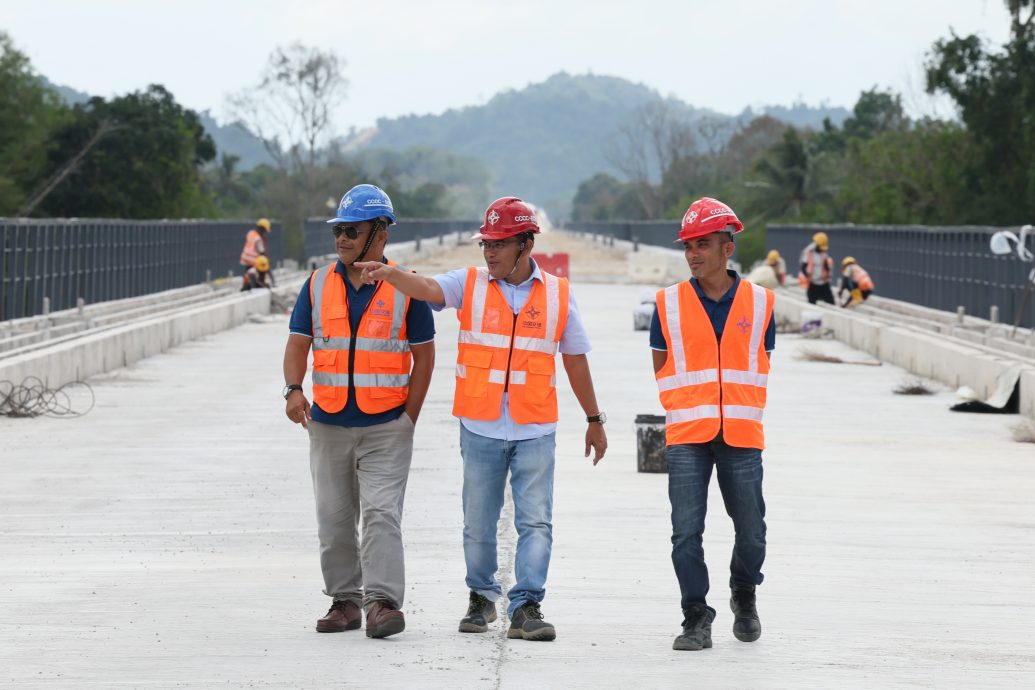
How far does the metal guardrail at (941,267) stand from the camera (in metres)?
28.0

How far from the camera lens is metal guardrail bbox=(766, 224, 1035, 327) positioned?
2797cm

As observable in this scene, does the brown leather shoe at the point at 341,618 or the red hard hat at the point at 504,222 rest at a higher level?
the red hard hat at the point at 504,222

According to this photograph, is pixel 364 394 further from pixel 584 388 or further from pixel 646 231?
pixel 646 231

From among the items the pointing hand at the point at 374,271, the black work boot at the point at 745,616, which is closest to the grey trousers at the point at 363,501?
the pointing hand at the point at 374,271

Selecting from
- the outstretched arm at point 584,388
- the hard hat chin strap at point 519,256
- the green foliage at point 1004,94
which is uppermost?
the green foliage at point 1004,94

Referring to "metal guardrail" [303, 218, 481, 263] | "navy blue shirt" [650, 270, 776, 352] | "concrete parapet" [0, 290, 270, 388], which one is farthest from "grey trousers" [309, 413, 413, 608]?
"concrete parapet" [0, 290, 270, 388]

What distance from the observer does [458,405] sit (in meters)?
7.65

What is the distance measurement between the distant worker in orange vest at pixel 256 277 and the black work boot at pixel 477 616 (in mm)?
33214

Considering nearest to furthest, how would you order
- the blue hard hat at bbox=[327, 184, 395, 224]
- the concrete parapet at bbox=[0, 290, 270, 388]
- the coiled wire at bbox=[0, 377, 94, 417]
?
the blue hard hat at bbox=[327, 184, 395, 224] → the coiled wire at bbox=[0, 377, 94, 417] → the concrete parapet at bbox=[0, 290, 270, 388]

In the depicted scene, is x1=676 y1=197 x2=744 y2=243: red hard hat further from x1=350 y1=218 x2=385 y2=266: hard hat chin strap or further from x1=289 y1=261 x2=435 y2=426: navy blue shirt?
x1=350 y1=218 x2=385 y2=266: hard hat chin strap

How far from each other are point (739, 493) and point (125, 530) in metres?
4.66

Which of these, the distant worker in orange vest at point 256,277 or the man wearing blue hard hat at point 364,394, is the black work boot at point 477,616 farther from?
the distant worker in orange vest at point 256,277

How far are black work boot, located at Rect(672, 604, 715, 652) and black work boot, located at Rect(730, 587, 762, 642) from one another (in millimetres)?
181

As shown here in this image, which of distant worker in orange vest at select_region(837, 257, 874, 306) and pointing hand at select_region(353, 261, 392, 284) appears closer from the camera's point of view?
pointing hand at select_region(353, 261, 392, 284)
